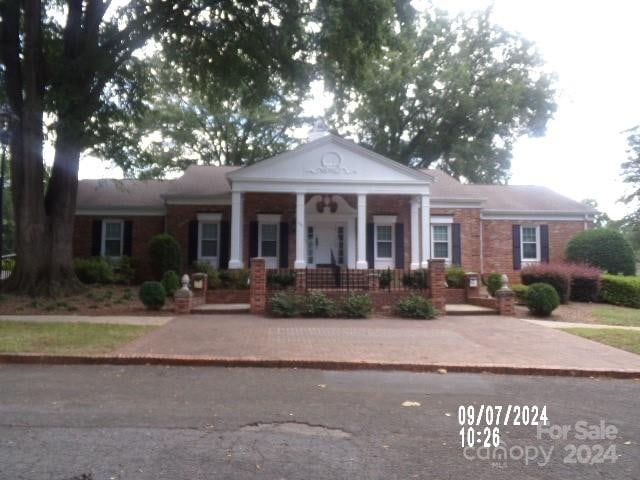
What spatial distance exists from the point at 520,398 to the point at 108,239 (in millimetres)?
19176

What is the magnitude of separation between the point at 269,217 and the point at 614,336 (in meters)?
13.1

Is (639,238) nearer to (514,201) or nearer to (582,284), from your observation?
(514,201)

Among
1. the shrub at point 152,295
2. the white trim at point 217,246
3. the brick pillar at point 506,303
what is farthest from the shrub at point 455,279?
the white trim at point 217,246

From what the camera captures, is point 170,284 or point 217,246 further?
point 217,246

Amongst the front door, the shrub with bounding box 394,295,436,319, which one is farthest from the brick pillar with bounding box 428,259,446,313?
the front door

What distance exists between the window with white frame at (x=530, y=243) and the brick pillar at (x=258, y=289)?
1379 cm

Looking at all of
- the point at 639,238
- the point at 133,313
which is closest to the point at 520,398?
the point at 133,313

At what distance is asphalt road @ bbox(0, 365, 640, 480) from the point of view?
12.2 feet

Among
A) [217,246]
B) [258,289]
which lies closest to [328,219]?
[217,246]

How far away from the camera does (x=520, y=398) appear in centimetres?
582

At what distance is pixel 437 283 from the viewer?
13.5 metres

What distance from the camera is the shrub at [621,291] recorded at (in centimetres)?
1600

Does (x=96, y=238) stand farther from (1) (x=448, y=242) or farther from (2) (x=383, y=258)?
(1) (x=448, y=242)

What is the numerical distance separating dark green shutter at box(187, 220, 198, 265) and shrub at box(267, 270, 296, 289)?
677 cm
